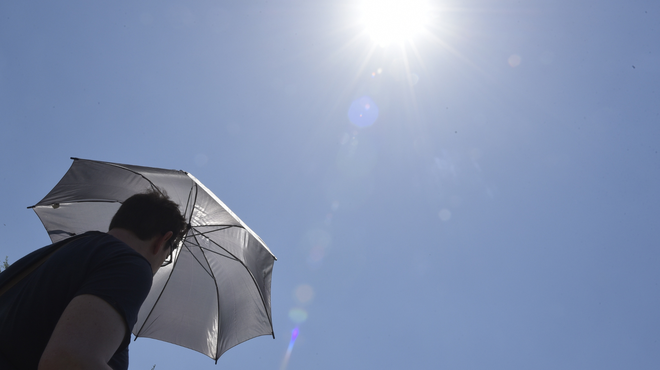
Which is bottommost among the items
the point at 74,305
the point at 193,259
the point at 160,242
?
the point at 74,305

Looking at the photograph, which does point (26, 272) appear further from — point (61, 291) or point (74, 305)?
point (74, 305)

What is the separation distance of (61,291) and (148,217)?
61cm

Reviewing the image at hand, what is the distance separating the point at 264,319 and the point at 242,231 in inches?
40.5

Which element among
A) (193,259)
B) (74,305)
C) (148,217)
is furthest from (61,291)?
(193,259)

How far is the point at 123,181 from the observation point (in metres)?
4.00

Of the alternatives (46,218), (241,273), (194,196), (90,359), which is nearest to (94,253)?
(90,359)

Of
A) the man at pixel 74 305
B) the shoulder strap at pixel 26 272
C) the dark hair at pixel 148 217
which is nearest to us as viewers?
the man at pixel 74 305

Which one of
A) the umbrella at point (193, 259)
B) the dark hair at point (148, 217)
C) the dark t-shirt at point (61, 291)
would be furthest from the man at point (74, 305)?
the umbrella at point (193, 259)

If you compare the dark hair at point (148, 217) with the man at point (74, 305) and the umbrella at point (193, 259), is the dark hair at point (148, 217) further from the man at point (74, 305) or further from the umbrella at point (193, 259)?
the umbrella at point (193, 259)

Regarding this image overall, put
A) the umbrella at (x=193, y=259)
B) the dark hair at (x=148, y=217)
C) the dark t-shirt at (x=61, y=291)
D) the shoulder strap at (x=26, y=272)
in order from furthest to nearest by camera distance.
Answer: the umbrella at (x=193, y=259), the dark hair at (x=148, y=217), the shoulder strap at (x=26, y=272), the dark t-shirt at (x=61, y=291)

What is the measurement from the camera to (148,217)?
185 cm

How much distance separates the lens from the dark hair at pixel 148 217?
5.86ft

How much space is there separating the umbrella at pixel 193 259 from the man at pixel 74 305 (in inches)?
98.1

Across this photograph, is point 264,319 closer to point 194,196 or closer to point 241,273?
point 241,273
